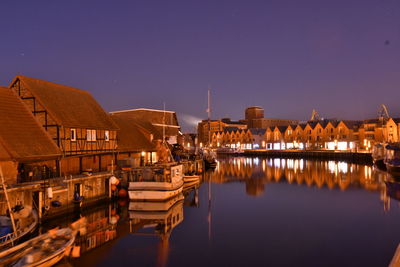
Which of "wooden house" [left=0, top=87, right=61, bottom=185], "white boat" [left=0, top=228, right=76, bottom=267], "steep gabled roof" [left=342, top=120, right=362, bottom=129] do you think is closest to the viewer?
"white boat" [left=0, top=228, right=76, bottom=267]

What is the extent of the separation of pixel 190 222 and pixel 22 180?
1363 centimetres

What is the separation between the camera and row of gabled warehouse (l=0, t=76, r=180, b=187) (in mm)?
24469

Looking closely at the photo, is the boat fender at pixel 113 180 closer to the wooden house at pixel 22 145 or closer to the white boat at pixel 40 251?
the wooden house at pixel 22 145

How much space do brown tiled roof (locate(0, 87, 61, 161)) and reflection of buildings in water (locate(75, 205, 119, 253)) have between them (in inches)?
258

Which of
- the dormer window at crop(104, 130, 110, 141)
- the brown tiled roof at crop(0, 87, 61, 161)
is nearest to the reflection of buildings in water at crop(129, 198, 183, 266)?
the brown tiled roof at crop(0, 87, 61, 161)

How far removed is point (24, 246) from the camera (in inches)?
599

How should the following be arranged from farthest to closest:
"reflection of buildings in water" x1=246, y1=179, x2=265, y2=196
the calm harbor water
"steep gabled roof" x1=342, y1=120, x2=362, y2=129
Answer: "steep gabled roof" x1=342, y1=120, x2=362, y2=129, "reflection of buildings in water" x1=246, y1=179, x2=265, y2=196, the calm harbor water

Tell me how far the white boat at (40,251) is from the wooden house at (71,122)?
13.0 meters

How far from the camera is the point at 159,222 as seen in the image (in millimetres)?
24859

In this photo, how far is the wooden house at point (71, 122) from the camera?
29109 millimetres

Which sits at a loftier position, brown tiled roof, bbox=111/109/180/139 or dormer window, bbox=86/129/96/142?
brown tiled roof, bbox=111/109/180/139

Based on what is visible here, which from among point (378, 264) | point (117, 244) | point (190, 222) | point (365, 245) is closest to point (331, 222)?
point (365, 245)

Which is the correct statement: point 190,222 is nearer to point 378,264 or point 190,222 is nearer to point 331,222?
point 331,222

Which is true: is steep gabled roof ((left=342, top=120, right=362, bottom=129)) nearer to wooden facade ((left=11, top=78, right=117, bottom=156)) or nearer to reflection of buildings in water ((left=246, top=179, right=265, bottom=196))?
reflection of buildings in water ((left=246, top=179, right=265, bottom=196))
